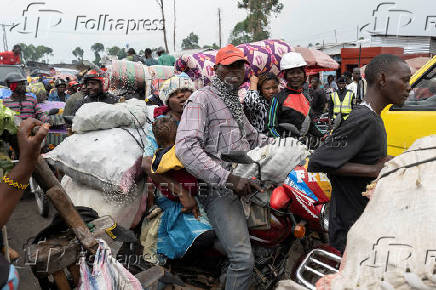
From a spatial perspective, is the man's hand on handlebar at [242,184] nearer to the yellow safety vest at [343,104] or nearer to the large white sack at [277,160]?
the large white sack at [277,160]

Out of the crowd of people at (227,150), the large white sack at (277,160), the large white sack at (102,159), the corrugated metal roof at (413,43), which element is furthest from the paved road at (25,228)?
the corrugated metal roof at (413,43)

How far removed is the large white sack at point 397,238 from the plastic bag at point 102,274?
988mm

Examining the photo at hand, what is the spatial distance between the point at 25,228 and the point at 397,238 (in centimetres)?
485

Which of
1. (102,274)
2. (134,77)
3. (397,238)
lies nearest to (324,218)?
(397,238)

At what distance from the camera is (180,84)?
287cm

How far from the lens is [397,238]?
0.90 metres

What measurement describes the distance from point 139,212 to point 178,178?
753 millimetres

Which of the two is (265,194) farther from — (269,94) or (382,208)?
(269,94)

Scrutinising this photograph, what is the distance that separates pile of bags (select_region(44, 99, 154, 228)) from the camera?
2529mm

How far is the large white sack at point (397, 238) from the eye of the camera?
0.83 m

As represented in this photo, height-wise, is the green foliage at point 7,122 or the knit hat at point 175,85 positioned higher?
the knit hat at point 175,85

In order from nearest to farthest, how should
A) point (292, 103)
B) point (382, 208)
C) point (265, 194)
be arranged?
point (382, 208) < point (265, 194) < point (292, 103)

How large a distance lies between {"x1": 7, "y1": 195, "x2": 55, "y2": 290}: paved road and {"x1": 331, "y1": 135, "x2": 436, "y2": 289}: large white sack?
10.6ft

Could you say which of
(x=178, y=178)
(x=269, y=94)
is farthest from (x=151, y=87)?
(x=178, y=178)
